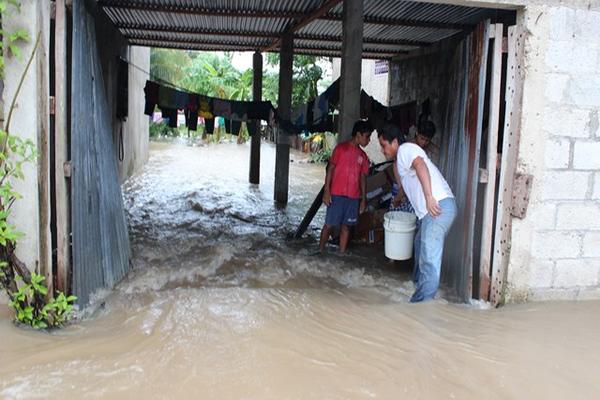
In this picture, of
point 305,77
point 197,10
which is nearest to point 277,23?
point 197,10

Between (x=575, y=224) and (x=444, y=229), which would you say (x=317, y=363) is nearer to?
(x=444, y=229)

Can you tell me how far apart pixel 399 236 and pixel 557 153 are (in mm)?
1496

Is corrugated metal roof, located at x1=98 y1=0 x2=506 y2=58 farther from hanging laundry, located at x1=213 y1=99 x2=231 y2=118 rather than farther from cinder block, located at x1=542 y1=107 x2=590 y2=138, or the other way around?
cinder block, located at x1=542 y1=107 x2=590 y2=138

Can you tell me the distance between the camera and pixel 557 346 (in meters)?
→ 3.70

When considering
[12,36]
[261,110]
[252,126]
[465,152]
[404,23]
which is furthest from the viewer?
[252,126]

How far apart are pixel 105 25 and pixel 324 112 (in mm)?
3655

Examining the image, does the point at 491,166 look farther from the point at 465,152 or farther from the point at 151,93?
the point at 151,93

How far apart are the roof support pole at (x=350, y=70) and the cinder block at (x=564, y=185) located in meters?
2.73

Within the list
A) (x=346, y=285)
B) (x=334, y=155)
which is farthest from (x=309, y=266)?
(x=334, y=155)

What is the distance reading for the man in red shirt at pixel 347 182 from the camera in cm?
616

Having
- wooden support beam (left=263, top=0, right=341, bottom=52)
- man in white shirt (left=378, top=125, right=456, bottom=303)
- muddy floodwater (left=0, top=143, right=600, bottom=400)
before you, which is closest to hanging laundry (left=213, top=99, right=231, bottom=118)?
wooden support beam (left=263, top=0, right=341, bottom=52)

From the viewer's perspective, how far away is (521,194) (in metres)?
4.26

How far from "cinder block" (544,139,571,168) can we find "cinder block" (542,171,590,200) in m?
0.07

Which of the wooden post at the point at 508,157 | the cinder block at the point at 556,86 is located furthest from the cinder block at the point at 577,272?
the cinder block at the point at 556,86
